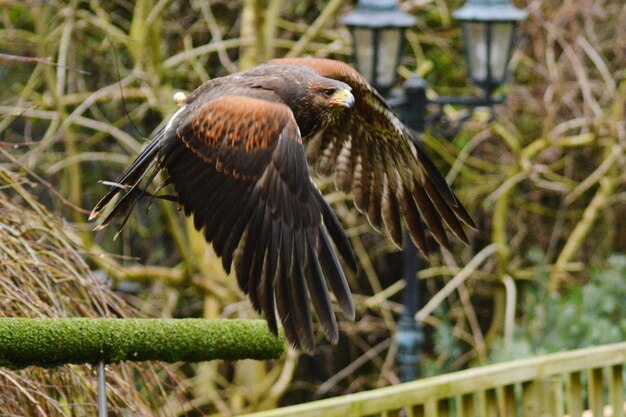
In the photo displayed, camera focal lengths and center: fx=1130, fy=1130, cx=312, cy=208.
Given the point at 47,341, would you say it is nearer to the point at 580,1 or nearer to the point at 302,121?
the point at 302,121

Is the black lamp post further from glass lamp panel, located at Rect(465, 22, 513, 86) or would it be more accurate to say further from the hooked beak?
the hooked beak

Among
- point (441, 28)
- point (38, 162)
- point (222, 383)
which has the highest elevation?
point (441, 28)

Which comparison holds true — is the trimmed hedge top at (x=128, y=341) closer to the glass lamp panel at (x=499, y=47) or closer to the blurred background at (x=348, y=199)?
the glass lamp panel at (x=499, y=47)

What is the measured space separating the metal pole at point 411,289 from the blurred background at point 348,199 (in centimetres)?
81

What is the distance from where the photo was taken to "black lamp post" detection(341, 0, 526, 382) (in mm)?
5176

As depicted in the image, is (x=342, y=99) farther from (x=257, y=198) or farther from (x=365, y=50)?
(x=365, y=50)

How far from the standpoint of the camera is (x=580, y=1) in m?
7.16

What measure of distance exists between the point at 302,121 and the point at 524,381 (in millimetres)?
1100

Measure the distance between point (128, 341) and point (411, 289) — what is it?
2.97m

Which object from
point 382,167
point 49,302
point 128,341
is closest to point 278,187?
point 49,302

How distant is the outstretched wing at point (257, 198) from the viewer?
2.85 meters

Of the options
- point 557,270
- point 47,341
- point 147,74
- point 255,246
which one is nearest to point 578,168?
point 557,270

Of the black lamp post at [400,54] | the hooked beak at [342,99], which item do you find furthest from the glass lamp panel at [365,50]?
the hooked beak at [342,99]

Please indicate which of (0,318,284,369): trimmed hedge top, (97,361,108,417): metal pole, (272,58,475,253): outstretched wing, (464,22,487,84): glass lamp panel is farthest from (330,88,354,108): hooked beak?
(464,22,487,84): glass lamp panel
